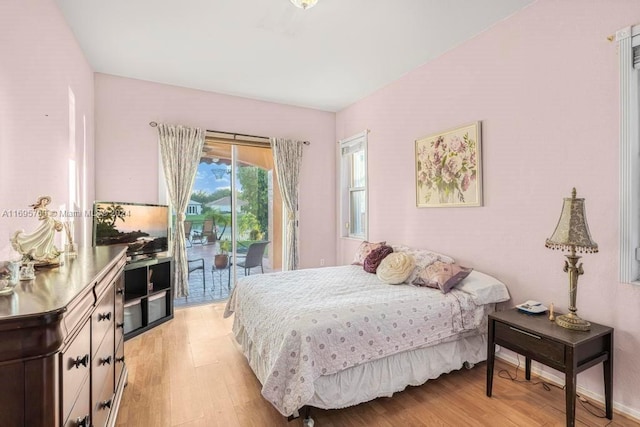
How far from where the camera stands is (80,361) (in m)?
1.18

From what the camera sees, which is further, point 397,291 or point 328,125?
point 328,125

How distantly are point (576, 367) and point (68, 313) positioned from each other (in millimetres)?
2446

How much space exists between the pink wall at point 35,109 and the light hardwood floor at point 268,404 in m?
1.33

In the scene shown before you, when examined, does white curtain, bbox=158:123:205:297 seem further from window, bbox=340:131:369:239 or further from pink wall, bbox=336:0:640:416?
pink wall, bbox=336:0:640:416

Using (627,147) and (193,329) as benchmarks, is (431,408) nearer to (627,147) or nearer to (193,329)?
(627,147)

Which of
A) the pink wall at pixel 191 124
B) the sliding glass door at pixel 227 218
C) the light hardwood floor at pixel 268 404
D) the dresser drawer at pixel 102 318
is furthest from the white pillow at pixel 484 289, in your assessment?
the sliding glass door at pixel 227 218

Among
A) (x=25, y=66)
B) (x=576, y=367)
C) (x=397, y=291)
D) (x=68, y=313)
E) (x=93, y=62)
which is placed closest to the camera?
(x=68, y=313)

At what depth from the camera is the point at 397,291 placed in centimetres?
265

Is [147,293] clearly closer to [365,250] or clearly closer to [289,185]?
[289,185]

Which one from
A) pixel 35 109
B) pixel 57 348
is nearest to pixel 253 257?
pixel 35 109

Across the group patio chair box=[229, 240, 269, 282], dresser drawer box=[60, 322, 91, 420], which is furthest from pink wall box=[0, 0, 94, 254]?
patio chair box=[229, 240, 269, 282]

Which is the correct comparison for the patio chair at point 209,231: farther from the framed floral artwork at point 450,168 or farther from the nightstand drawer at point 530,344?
the nightstand drawer at point 530,344

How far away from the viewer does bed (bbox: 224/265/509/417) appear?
1866mm

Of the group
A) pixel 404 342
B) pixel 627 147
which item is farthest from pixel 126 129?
pixel 627 147
